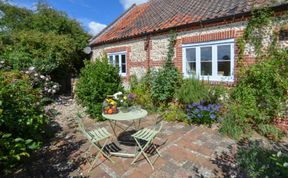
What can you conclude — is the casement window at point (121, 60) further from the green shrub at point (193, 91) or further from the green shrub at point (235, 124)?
the green shrub at point (235, 124)

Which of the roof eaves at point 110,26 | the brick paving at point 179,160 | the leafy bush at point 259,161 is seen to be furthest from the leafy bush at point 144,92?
the roof eaves at point 110,26

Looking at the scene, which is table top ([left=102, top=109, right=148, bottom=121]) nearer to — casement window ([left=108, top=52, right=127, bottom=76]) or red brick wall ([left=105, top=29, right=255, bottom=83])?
red brick wall ([left=105, top=29, right=255, bottom=83])

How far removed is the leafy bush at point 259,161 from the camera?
316 cm

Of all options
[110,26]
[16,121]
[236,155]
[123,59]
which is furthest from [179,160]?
[110,26]

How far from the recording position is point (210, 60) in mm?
6734

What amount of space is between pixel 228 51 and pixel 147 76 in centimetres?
364

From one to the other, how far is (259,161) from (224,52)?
12.2ft

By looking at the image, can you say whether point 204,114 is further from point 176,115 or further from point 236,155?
point 236,155

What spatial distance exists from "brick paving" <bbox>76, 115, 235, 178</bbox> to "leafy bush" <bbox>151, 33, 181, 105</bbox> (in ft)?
7.53

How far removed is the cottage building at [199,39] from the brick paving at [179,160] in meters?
2.33

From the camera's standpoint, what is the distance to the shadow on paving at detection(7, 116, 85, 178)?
3.75 m

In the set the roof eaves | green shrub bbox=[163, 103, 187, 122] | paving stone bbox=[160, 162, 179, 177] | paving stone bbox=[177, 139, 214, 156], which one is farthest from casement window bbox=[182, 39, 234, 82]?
the roof eaves

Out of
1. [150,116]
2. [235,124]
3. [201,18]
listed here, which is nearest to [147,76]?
[150,116]

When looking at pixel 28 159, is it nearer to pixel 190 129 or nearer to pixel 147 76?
pixel 190 129
